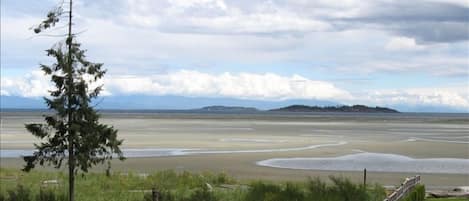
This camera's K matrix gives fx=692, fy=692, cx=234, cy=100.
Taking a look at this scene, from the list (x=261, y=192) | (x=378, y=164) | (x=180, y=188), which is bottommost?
(x=378, y=164)

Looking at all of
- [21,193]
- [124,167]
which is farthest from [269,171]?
[21,193]

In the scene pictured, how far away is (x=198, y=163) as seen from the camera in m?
37.7

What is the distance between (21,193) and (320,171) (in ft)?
65.7

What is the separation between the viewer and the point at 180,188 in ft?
73.2

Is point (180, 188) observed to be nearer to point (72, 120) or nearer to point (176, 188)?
point (176, 188)

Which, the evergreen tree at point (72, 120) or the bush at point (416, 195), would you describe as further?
the bush at point (416, 195)

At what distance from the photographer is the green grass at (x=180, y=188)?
17.0 metres

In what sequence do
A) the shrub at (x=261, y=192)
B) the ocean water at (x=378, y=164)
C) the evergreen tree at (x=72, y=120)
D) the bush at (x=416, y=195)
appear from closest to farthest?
1. the evergreen tree at (x=72, y=120)
2. the shrub at (x=261, y=192)
3. the bush at (x=416, y=195)
4. the ocean water at (x=378, y=164)

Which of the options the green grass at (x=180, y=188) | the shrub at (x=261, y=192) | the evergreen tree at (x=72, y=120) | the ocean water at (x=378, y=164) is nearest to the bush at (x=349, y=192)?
the green grass at (x=180, y=188)

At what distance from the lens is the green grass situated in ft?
55.8

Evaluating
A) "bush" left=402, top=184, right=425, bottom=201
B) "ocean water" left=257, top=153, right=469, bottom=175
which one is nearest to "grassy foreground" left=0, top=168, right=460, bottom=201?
"bush" left=402, top=184, right=425, bottom=201

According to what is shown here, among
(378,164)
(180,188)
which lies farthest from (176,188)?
(378,164)

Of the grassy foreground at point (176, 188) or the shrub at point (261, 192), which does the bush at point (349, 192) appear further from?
Result: the shrub at point (261, 192)

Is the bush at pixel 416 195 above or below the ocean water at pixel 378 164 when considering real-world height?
above
